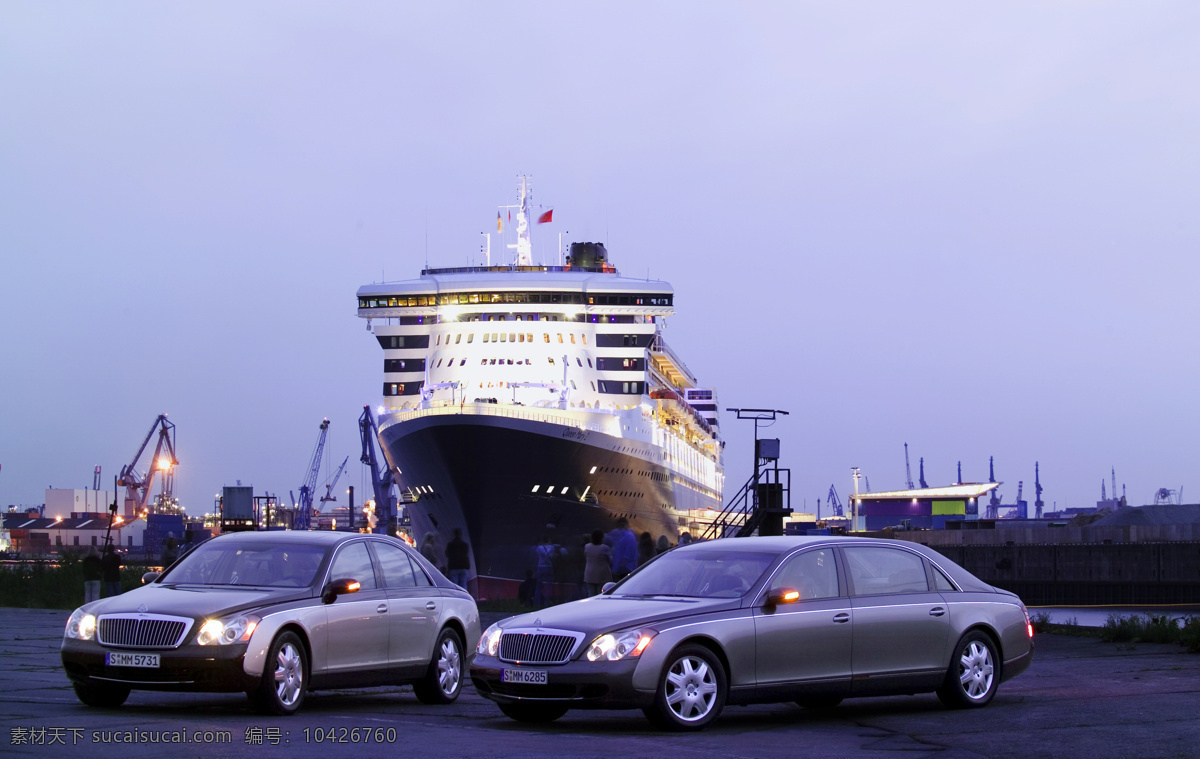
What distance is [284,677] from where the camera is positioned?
10.7 metres

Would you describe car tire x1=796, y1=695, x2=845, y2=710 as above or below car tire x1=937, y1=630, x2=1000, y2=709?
below

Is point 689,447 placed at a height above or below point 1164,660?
above

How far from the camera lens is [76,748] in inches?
324

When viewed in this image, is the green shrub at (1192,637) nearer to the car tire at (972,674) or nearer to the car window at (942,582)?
the car tire at (972,674)

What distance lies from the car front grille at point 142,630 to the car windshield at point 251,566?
99cm

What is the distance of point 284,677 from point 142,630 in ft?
3.63

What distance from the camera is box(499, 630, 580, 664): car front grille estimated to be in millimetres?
10102

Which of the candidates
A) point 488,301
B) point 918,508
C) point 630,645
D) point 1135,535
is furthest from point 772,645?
point 918,508

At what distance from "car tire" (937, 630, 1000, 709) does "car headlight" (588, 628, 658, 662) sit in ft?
9.91

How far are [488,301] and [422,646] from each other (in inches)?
1628

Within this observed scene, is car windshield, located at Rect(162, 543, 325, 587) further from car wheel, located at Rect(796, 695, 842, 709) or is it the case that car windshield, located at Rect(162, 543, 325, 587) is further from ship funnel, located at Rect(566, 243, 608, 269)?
ship funnel, located at Rect(566, 243, 608, 269)

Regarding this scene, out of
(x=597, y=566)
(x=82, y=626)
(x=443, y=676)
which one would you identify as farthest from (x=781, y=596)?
(x=597, y=566)

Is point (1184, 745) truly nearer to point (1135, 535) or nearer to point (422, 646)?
point (422, 646)

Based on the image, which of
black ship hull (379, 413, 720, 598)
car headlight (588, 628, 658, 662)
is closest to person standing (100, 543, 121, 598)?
car headlight (588, 628, 658, 662)
